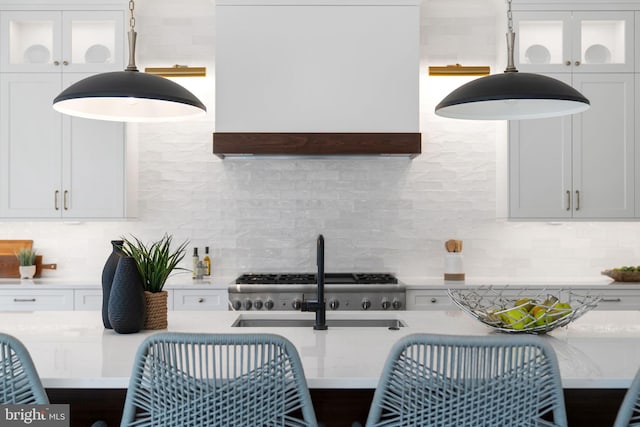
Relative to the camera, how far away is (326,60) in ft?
13.2

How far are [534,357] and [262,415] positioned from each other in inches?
27.3

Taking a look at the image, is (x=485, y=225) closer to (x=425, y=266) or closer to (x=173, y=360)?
(x=425, y=266)

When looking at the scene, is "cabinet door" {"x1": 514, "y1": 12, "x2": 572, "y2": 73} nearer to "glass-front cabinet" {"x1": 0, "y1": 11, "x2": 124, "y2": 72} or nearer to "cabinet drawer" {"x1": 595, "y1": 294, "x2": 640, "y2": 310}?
"cabinet drawer" {"x1": 595, "y1": 294, "x2": 640, "y2": 310}

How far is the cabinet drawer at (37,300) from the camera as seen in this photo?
394cm

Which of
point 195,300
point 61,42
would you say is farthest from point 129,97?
point 61,42

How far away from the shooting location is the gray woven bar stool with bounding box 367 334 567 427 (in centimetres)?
143

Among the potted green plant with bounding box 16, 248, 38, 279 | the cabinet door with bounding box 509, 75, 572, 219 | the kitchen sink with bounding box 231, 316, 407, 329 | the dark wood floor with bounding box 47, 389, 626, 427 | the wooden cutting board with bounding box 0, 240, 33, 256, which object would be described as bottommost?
the dark wood floor with bounding box 47, 389, 626, 427

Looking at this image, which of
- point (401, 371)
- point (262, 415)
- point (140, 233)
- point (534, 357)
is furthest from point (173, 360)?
point (140, 233)

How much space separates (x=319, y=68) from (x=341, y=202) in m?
1.05

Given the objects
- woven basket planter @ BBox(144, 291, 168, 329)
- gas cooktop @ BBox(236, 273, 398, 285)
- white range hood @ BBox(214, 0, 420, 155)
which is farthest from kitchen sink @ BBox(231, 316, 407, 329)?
white range hood @ BBox(214, 0, 420, 155)

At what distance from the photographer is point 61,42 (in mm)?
4160

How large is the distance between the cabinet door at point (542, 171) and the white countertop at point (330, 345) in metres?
1.58

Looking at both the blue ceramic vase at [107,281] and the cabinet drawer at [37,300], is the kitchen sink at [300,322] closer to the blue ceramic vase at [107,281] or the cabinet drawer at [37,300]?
the blue ceramic vase at [107,281]

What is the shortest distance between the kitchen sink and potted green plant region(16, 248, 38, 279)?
8.17 ft
